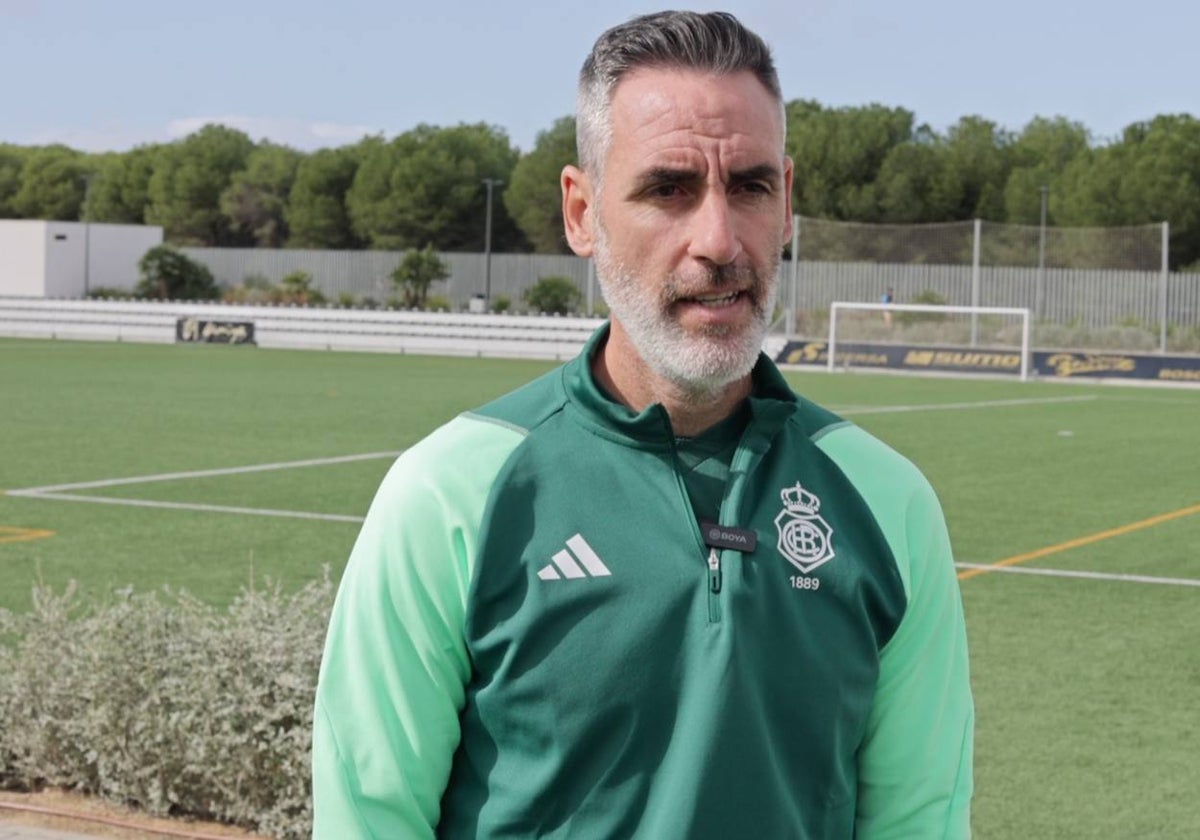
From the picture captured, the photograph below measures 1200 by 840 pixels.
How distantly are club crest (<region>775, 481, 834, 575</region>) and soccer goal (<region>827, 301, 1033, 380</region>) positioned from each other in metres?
37.5

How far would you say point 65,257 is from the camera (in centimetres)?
7538

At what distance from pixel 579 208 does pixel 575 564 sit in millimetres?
534

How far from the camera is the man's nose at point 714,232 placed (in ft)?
7.72

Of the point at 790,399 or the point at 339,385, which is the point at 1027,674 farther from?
the point at 339,385

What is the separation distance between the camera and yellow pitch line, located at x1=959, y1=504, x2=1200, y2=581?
41.9ft

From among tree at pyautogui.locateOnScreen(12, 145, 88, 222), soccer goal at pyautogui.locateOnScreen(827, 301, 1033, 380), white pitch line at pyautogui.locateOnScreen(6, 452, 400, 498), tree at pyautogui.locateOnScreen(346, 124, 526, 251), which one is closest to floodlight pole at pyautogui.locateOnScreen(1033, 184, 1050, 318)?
soccer goal at pyautogui.locateOnScreen(827, 301, 1033, 380)

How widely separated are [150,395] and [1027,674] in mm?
20156

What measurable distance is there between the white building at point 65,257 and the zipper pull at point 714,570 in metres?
73.0

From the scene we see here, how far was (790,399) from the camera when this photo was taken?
2.51 m

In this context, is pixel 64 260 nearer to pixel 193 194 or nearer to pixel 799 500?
pixel 193 194

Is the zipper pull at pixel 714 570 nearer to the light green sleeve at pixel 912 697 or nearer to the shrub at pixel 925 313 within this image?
the light green sleeve at pixel 912 697

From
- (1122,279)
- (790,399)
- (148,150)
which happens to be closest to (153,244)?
(148,150)

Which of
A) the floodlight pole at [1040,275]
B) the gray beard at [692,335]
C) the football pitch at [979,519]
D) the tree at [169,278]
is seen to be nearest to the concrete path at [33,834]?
the football pitch at [979,519]

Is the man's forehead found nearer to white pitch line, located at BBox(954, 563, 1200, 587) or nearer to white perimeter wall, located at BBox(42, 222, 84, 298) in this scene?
white pitch line, located at BBox(954, 563, 1200, 587)
